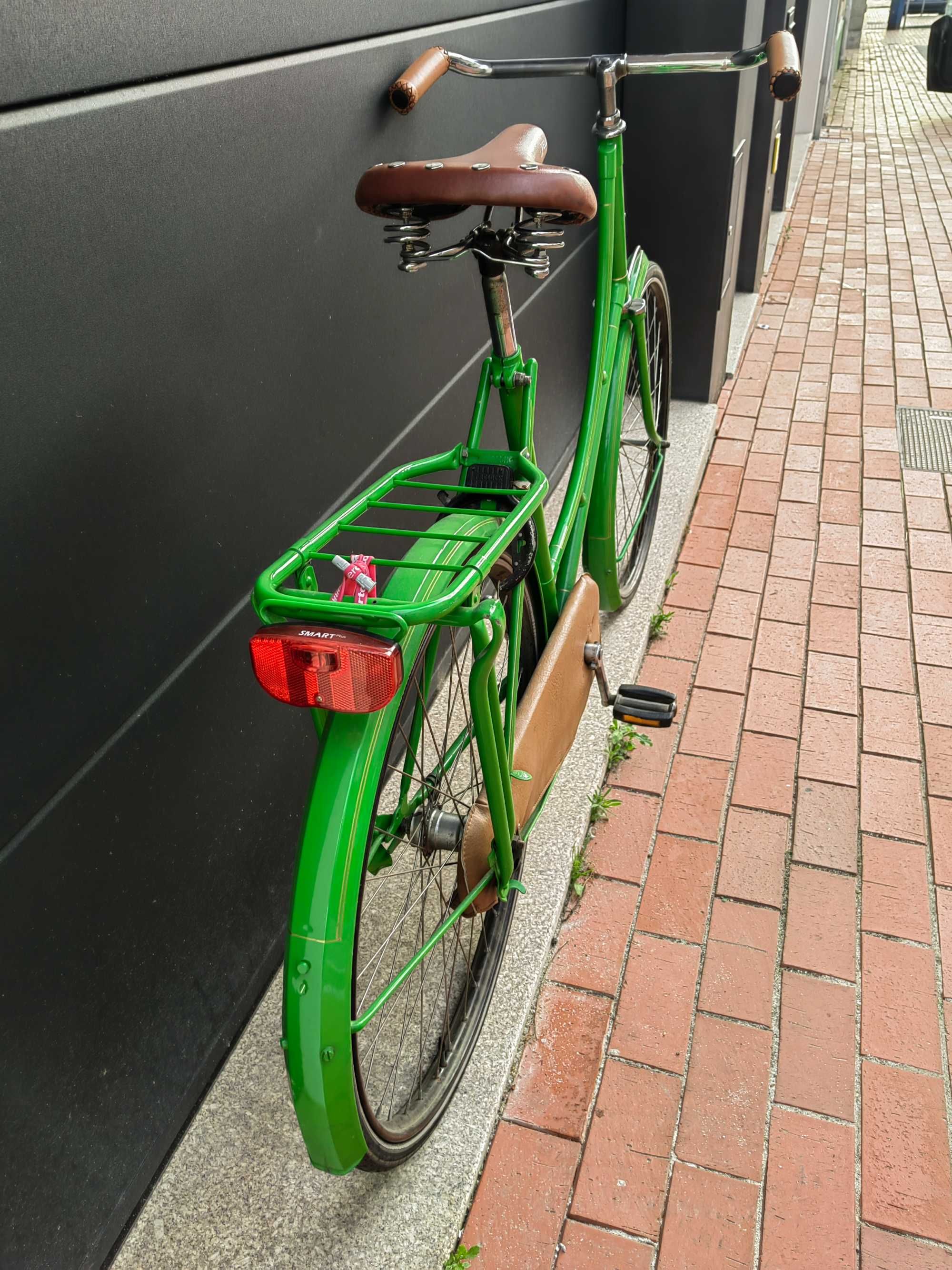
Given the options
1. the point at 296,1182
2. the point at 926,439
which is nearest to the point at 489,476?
the point at 296,1182

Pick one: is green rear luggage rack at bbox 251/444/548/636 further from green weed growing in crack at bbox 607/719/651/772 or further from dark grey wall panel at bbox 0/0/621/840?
green weed growing in crack at bbox 607/719/651/772

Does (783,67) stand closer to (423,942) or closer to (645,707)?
(645,707)

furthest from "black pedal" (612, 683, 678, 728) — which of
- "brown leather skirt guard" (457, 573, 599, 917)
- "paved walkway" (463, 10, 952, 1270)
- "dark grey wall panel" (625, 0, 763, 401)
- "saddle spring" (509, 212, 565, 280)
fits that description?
"dark grey wall panel" (625, 0, 763, 401)

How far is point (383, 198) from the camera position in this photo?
5.35 feet

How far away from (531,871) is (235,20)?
1.71 m

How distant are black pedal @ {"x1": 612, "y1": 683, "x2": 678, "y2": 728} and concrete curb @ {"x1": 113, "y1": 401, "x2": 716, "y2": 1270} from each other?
1.63 ft

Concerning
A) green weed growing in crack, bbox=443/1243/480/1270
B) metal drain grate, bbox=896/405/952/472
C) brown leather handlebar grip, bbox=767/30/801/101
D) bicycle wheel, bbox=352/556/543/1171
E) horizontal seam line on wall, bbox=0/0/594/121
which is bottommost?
metal drain grate, bbox=896/405/952/472

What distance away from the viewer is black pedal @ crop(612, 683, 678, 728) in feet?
7.50

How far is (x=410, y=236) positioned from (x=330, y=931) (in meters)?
1.15

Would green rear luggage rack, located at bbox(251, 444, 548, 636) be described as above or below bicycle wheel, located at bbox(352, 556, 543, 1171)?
above

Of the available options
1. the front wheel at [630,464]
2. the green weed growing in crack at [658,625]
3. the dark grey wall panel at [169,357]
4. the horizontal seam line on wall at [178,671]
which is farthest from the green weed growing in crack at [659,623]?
the dark grey wall panel at [169,357]

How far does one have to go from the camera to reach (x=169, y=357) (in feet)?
4.98

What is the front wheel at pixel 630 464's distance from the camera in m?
2.55

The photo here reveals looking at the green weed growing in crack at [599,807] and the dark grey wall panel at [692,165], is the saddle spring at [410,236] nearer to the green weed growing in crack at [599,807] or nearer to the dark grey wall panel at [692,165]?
the green weed growing in crack at [599,807]
